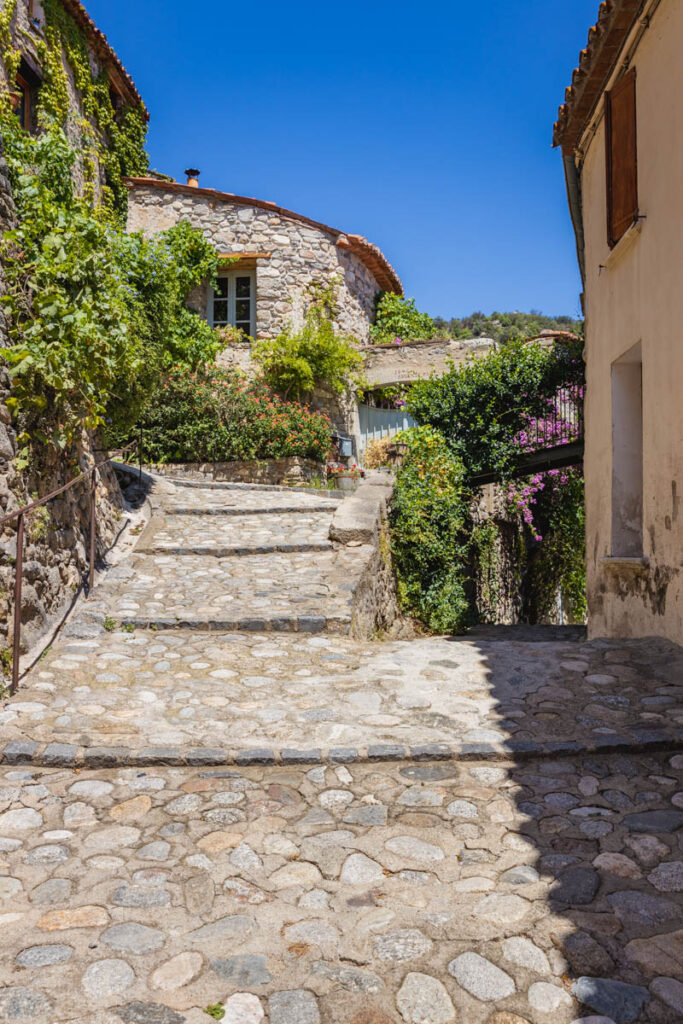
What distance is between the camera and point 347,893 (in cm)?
251

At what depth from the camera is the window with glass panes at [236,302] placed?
16.2 metres

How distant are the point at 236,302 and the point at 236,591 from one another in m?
11.1

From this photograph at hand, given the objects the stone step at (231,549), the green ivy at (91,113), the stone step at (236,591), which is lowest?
the stone step at (236,591)

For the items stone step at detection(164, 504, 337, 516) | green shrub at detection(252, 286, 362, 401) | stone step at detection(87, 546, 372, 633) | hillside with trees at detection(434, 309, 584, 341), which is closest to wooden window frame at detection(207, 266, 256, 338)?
green shrub at detection(252, 286, 362, 401)

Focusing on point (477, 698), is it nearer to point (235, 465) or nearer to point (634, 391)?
point (634, 391)

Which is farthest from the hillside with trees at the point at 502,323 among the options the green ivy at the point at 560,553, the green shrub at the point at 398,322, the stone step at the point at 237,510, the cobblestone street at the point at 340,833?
the cobblestone street at the point at 340,833

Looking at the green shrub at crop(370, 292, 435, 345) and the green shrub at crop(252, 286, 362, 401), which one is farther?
the green shrub at crop(370, 292, 435, 345)

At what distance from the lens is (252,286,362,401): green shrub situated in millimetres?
15305

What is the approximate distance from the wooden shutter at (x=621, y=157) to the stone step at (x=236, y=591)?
12.2 ft

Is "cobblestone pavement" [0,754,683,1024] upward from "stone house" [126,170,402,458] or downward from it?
downward

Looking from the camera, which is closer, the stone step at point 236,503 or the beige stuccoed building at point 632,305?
the beige stuccoed building at point 632,305

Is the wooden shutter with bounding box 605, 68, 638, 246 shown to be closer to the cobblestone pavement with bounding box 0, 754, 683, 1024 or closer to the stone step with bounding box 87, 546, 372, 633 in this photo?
the stone step with bounding box 87, 546, 372, 633

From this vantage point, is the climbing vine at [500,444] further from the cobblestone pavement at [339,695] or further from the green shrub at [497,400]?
the cobblestone pavement at [339,695]

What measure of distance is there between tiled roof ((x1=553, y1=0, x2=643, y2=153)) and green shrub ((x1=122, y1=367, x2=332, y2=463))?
23.4 feet
